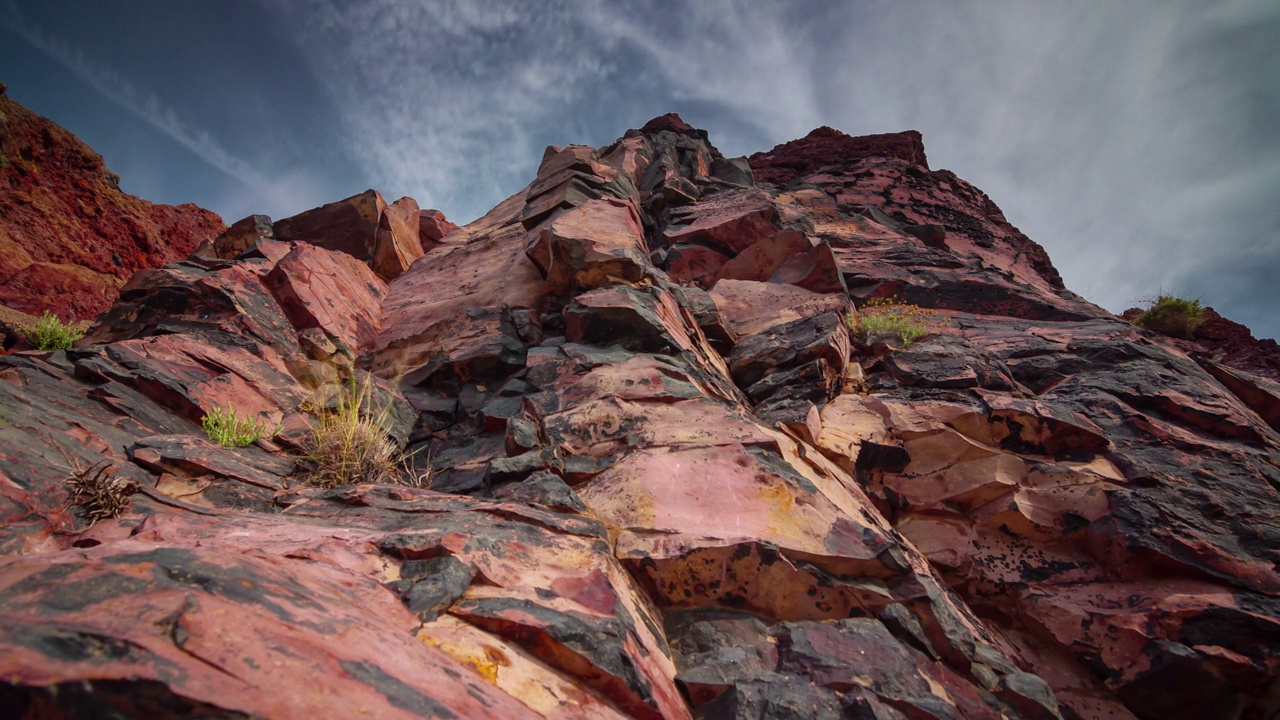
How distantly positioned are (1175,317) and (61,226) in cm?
2904

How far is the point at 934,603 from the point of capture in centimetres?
374

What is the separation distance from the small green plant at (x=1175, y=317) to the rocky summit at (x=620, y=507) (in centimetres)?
538

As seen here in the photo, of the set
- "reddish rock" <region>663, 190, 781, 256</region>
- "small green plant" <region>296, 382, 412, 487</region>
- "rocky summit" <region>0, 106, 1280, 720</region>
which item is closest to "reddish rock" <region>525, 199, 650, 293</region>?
"rocky summit" <region>0, 106, 1280, 720</region>

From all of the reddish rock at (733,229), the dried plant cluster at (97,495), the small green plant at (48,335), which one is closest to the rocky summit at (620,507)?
the dried plant cluster at (97,495)

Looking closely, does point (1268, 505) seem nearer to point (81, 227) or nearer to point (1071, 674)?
point (1071, 674)

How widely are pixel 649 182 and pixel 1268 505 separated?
13.8 meters

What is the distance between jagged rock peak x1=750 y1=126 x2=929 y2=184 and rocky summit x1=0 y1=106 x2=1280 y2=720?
12302 mm

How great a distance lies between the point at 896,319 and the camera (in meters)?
8.52

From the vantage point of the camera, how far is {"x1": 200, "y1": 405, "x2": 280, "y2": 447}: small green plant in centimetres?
458

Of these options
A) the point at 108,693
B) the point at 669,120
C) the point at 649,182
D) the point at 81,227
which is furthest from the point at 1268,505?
the point at 81,227

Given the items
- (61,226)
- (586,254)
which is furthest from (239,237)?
(61,226)

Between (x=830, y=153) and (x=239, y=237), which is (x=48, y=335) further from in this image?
(x=830, y=153)

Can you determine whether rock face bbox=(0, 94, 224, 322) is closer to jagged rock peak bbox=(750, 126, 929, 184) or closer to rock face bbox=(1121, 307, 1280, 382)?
jagged rock peak bbox=(750, 126, 929, 184)

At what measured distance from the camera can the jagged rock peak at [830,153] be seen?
798 inches
